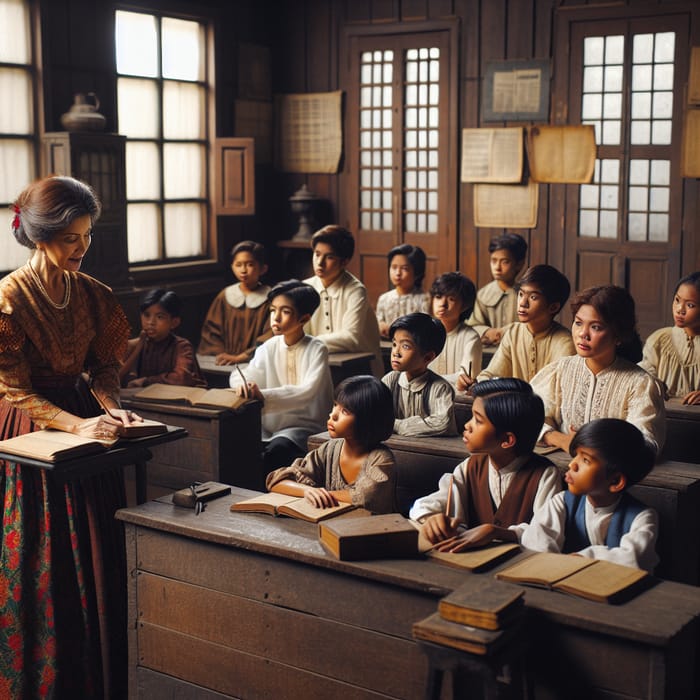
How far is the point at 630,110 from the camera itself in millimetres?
7438

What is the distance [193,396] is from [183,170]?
3688mm

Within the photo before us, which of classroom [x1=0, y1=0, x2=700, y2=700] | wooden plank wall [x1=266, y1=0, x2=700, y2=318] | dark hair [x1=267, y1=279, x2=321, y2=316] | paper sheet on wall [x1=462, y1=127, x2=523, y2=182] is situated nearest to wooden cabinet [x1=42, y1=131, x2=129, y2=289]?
classroom [x1=0, y1=0, x2=700, y2=700]

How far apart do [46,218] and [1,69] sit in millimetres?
3679

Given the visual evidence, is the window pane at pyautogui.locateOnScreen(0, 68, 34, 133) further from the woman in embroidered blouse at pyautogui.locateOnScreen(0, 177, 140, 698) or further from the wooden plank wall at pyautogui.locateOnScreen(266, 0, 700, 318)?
the woman in embroidered blouse at pyautogui.locateOnScreen(0, 177, 140, 698)

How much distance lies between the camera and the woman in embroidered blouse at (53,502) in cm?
312

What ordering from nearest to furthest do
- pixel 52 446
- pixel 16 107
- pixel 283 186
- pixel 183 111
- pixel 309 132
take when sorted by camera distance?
pixel 52 446, pixel 16 107, pixel 183 111, pixel 309 132, pixel 283 186

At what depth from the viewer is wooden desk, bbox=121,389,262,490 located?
4.52m

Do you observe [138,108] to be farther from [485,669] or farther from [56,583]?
[485,669]

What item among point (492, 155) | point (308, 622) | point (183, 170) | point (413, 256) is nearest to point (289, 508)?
point (308, 622)

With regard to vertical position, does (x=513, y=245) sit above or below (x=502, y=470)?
above

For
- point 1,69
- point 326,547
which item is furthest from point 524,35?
point 326,547

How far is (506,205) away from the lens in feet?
26.1

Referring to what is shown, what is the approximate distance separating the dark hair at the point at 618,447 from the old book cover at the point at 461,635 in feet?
2.52

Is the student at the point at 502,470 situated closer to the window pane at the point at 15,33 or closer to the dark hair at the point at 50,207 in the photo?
the dark hair at the point at 50,207
